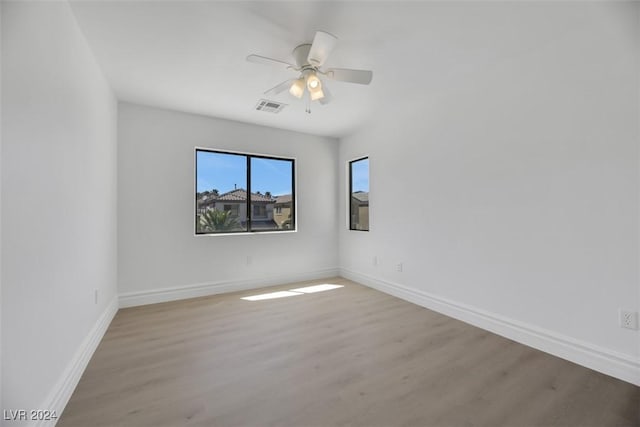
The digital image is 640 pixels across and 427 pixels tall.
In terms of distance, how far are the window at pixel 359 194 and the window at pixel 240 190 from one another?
99cm

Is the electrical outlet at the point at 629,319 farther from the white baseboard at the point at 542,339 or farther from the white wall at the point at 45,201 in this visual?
the white wall at the point at 45,201

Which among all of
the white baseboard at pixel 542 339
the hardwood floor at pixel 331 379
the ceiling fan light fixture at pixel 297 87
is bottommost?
the hardwood floor at pixel 331 379

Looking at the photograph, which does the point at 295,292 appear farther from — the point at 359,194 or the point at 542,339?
the point at 542,339

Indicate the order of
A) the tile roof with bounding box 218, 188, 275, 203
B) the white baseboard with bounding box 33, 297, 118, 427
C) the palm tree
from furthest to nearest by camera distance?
the tile roof with bounding box 218, 188, 275, 203
the palm tree
the white baseboard with bounding box 33, 297, 118, 427

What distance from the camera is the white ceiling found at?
180 cm

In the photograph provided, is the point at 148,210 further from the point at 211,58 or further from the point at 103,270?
the point at 211,58

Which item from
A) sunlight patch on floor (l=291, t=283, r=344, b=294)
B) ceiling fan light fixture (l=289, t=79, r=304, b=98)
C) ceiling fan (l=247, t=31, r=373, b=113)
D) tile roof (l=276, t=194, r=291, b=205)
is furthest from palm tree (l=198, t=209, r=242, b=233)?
ceiling fan light fixture (l=289, t=79, r=304, b=98)

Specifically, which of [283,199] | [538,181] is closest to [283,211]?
[283,199]

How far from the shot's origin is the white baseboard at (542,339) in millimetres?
1816

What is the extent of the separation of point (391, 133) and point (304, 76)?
182 cm

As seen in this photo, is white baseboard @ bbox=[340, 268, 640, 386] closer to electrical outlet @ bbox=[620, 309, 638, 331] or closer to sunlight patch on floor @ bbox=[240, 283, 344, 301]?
electrical outlet @ bbox=[620, 309, 638, 331]

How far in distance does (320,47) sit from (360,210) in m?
2.86

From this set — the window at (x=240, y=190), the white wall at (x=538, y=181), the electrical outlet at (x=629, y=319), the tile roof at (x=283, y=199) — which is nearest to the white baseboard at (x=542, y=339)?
the white wall at (x=538, y=181)

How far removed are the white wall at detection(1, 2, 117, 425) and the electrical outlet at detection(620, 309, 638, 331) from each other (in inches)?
131
